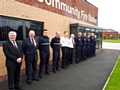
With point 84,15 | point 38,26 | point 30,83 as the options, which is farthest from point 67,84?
point 84,15

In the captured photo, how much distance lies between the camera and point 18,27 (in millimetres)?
6789

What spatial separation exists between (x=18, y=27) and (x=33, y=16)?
1.16 metres

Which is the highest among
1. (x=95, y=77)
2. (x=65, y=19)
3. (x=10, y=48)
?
(x=65, y=19)

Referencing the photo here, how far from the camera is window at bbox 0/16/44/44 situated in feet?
19.5

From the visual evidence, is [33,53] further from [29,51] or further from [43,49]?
[43,49]

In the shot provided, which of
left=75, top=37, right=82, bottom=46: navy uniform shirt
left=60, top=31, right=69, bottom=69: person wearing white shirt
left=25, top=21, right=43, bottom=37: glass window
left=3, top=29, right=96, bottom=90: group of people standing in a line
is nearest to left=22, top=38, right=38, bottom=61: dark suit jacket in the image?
left=3, top=29, right=96, bottom=90: group of people standing in a line

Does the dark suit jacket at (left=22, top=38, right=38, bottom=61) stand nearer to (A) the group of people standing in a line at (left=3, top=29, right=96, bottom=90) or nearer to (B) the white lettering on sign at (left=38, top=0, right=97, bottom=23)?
(A) the group of people standing in a line at (left=3, top=29, right=96, bottom=90)

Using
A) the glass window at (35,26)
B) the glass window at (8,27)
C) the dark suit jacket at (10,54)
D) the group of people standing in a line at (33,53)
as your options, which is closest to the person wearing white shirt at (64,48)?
the group of people standing in a line at (33,53)

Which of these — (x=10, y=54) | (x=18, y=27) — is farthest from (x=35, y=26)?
(x=10, y=54)

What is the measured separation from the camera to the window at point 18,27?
19.5 feet

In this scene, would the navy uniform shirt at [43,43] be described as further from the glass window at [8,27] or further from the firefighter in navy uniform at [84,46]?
the firefighter in navy uniform at [84,46]

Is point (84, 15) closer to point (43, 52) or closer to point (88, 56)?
point (88, 56)

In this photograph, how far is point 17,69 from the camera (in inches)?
189

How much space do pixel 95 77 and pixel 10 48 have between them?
12.4 feet
